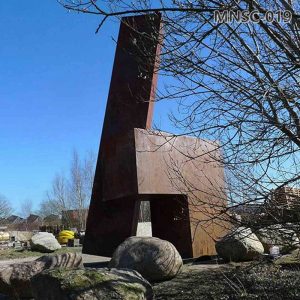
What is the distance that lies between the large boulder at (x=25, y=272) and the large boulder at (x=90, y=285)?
1.81 metres

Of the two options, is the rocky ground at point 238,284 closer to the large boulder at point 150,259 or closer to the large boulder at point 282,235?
the large boulder at point 150,259

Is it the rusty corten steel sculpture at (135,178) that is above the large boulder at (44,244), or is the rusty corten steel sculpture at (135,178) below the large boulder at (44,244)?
above

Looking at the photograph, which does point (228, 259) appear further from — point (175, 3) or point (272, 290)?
point (175, 3)

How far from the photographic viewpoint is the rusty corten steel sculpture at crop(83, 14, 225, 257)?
10.1m

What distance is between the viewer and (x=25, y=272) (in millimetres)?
8078

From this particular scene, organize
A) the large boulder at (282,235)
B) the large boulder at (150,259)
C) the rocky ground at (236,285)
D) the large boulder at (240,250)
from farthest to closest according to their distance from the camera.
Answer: the large boulder at (240,250) → the large boulder at (150,259) → the rocky ground at (236,285) → the large boulder at (282,235)

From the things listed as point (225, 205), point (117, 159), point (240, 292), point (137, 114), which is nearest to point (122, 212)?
point (117, 159)

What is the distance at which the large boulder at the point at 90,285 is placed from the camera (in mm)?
5664

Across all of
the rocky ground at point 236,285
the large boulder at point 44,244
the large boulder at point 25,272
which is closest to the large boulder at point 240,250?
the rocky ground at point 236,285

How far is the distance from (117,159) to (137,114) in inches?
49.5

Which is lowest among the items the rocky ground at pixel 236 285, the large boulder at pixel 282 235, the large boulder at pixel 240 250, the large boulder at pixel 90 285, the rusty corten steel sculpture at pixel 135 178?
the rocky ground at pixel 236 285

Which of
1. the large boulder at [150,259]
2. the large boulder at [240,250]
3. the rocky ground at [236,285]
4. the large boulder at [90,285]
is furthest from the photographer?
the large boulder at [240,250]

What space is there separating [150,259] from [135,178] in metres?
2.21

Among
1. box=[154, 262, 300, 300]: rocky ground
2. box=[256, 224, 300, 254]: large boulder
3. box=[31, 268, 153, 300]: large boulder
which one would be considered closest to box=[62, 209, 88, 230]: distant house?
box=[154, 262, 300, 300]: rocky ground
